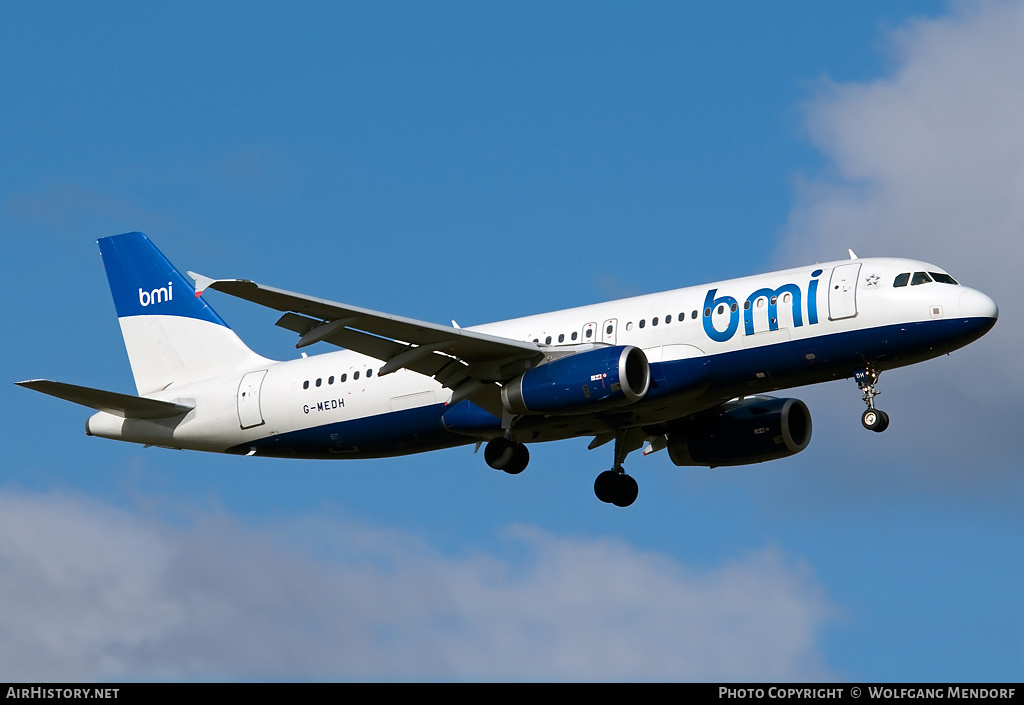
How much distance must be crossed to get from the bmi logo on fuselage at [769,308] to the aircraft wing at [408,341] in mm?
4265

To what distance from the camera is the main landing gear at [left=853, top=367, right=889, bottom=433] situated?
125ft

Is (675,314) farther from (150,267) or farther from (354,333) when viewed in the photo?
(150,267)

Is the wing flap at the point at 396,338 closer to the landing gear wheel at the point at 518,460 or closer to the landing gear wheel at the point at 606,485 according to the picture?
the landing gear wheel at the point at 518,460

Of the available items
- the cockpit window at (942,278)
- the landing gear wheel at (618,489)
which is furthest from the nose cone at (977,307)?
the landing gear wheel at (618,489)

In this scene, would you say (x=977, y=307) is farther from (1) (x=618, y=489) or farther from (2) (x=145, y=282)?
(2) (x=145, y=282)

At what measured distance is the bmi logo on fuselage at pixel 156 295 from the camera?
48312 millimetres

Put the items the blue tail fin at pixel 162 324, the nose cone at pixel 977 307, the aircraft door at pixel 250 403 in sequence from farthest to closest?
the blue tail fin at pixel 162 324 < the aircraft door at pixel 250 403 < the nose cone at pixel 977 307

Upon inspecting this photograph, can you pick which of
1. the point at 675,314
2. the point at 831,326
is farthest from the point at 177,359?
the point at 831,326

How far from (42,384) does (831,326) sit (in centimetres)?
1932

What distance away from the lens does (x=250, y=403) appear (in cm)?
4459

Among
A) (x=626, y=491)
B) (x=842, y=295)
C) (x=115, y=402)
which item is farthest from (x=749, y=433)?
(x=115, y=402)

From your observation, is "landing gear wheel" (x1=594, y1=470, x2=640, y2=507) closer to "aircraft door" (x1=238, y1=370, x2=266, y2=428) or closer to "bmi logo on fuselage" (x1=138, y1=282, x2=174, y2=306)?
"aircraft door" (x1=238, y1=370, x2=266, y2=428)
